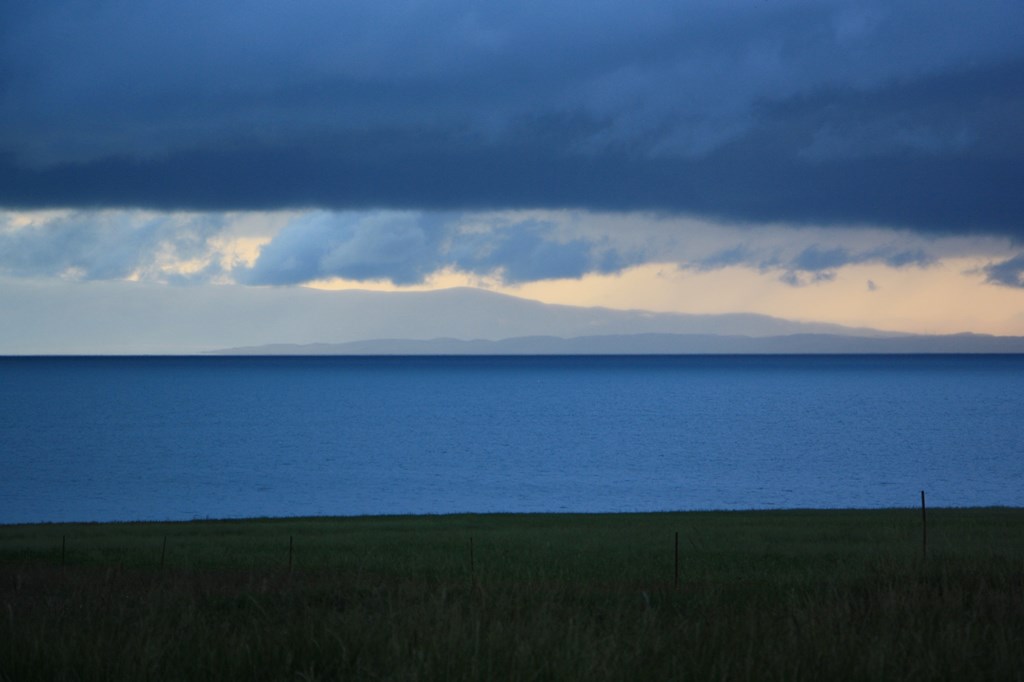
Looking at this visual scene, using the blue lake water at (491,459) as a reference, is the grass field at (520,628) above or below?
above

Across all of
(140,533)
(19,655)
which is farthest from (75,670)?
(140,533)

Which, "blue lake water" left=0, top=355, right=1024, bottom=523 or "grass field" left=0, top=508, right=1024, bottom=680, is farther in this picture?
"blue lake water" left=0, top=355, right=1024, bottom=523

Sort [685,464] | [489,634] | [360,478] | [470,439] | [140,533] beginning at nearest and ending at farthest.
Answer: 1. [489,634]
2. [140,533]
3. [360,478]
4. [685,464]
5. [470,439]

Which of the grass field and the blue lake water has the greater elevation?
the grass field

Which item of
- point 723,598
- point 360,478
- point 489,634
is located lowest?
point 360,478

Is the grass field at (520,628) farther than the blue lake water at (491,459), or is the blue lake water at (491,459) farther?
the blue lake water at (491,459)

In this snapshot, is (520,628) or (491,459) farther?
(491,459)

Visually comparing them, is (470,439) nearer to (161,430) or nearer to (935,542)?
(161,430)

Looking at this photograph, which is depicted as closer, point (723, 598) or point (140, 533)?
point (723, 598)

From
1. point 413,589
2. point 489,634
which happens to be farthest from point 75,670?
point 413,589

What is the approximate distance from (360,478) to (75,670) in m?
67.3

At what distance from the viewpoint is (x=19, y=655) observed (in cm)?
770

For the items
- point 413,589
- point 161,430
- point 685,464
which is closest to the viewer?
point 413,589

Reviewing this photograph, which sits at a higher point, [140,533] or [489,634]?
[489,634]
